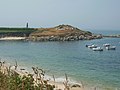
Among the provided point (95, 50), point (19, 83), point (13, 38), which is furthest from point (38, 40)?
point (19, 83)

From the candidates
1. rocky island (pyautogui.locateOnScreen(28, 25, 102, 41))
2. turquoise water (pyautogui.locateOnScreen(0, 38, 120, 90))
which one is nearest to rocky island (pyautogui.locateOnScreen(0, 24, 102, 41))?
rocky island (pyautogui.locateOnScreen(28, 25, 102, 41))

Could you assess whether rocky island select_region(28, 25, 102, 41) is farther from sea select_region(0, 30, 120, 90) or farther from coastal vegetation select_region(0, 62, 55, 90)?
coastal vegetation select_region(0, 62, 55, 90)

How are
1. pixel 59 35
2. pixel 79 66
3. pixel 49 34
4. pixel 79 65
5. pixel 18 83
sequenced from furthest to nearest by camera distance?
pixel 49 34 < pixel 59 35 < pixel 79 65 < pixel 79 66 < pixel 18 83

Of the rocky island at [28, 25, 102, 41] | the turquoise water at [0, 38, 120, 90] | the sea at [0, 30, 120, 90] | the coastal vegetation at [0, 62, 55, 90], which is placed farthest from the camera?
the rocky island at [28, 25, 102, 41]

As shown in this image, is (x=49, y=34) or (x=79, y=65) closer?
(x=79, y=65)

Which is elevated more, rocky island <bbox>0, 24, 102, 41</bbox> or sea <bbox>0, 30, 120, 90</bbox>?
rocky island <bbox>0, 24, 102, 41</bbox>

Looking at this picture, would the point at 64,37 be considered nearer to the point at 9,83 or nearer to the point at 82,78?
the point at 82,78

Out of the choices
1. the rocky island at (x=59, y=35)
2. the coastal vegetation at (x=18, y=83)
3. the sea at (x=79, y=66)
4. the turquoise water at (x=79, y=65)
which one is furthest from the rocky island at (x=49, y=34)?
the coastal vegetation at (x=18, y=83)

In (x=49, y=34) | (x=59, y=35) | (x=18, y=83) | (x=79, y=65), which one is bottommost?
(x=79, y=65)

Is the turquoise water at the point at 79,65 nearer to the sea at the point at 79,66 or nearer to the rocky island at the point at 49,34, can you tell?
the sea at the point at 79,66

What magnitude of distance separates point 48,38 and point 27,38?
8.65 metres

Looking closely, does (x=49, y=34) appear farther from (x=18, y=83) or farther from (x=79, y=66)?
(x=18, y=83)

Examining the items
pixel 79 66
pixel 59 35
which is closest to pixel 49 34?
pixel 59 35

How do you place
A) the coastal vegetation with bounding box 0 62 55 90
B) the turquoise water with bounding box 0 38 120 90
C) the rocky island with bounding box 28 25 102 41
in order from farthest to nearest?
1. the rocky island with bounding box 28 25 102 41
2. the turquoise water with bounding box 0 38 120 90
3. the coastal vegetation with bounding box 0 62 55 90
